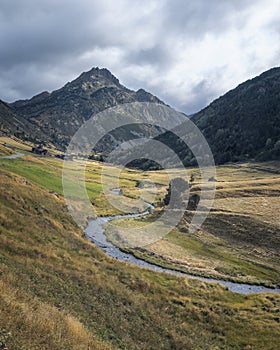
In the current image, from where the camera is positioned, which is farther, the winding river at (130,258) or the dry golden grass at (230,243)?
the dry golden grass at (230,243)

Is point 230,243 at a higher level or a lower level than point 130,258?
lower

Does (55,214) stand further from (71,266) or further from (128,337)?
(128,337)

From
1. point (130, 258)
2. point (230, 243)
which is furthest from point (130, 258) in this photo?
point (230, 243)

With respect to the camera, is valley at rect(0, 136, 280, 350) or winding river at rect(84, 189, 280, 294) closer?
valley at rect(0, 136, 280, 350)

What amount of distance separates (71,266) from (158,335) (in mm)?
14497

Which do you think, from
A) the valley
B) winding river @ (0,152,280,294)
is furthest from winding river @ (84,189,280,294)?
the valley

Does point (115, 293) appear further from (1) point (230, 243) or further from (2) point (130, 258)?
(1) point (230, 243)

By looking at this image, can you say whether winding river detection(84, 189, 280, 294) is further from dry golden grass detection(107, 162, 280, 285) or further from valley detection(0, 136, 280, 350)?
valley detection(0, 136, 280, 350)

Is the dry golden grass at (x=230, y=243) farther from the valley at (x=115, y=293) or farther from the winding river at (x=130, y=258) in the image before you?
the winding river at (x=130, y=258)

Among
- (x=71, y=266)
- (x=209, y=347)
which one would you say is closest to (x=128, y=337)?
(x=209, y=347)

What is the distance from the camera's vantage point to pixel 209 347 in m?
28.8

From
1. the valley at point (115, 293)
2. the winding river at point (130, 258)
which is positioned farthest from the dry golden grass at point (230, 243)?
the winding river at point (130, 258)

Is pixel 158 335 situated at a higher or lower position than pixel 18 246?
lower

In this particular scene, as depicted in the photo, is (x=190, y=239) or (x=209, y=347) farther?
(x=190, y=239)
